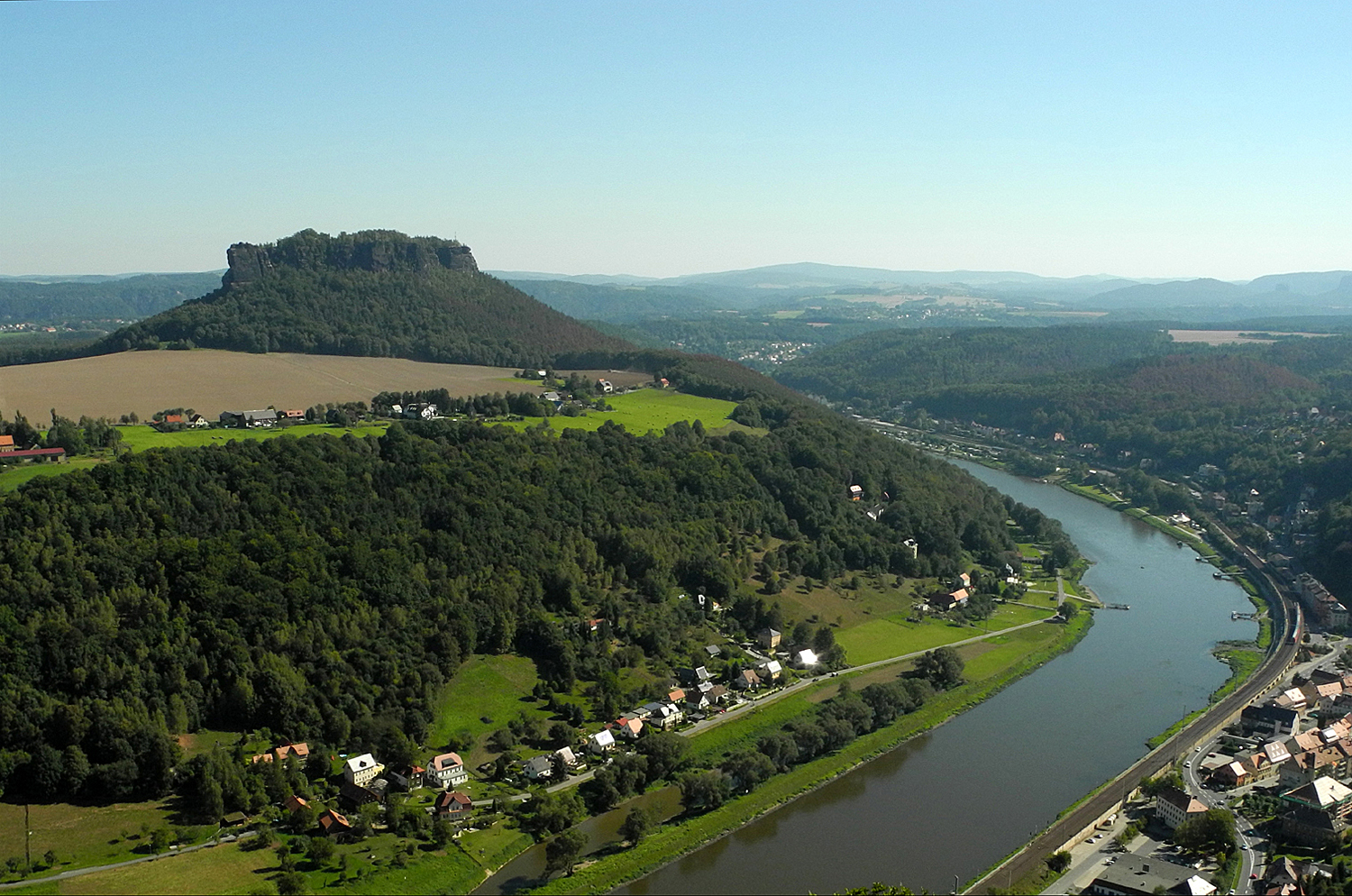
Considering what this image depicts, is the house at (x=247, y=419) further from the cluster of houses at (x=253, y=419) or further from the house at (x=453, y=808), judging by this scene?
the house at (x=453, y=808)

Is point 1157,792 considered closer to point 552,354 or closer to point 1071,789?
point 1071,789

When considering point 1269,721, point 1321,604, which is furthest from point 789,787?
point 1321,604

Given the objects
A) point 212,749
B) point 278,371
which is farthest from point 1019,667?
point 278,371

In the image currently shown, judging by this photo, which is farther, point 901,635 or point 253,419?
point 253,419

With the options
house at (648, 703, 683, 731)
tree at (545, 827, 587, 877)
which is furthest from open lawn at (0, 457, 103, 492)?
tree at (545, 827, 587, 877)

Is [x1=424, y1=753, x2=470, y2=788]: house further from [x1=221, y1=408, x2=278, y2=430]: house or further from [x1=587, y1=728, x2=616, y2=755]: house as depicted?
[x1=221, y1=408, x2=278, y2=430]: house

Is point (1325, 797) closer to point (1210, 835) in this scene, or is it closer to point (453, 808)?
point (1210, 835)
